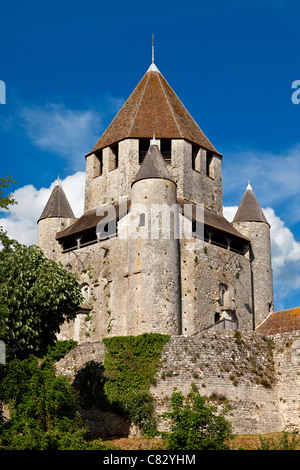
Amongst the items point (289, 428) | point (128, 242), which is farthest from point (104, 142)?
point (289, 428)

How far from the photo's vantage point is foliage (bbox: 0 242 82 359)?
34.7 meters

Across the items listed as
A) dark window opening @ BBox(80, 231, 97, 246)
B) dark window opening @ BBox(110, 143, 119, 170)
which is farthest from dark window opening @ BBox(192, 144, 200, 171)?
dark window opening @ BBox(80, 231, 97, 246)

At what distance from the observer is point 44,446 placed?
2909cm

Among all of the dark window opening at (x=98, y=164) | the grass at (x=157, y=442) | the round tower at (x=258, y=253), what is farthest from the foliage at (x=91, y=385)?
the dark window opening at (x=98, y=164)

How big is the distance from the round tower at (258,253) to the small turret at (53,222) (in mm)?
10959

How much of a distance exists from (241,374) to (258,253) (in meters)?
13.9

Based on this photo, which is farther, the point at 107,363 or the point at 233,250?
the point at 233,250

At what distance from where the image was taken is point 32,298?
3556cm

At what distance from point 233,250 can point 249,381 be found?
13.3 meters

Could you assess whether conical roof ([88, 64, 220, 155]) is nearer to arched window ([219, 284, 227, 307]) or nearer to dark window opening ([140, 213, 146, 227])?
dark window opening ([140, 213, 146, 227])

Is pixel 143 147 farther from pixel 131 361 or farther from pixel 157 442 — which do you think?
pixel 157 442

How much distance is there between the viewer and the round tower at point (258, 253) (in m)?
48.7

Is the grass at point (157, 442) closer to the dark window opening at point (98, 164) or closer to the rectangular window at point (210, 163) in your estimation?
the rectangular window at point (210, 163)

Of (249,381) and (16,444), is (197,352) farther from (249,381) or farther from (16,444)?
(16,444)
